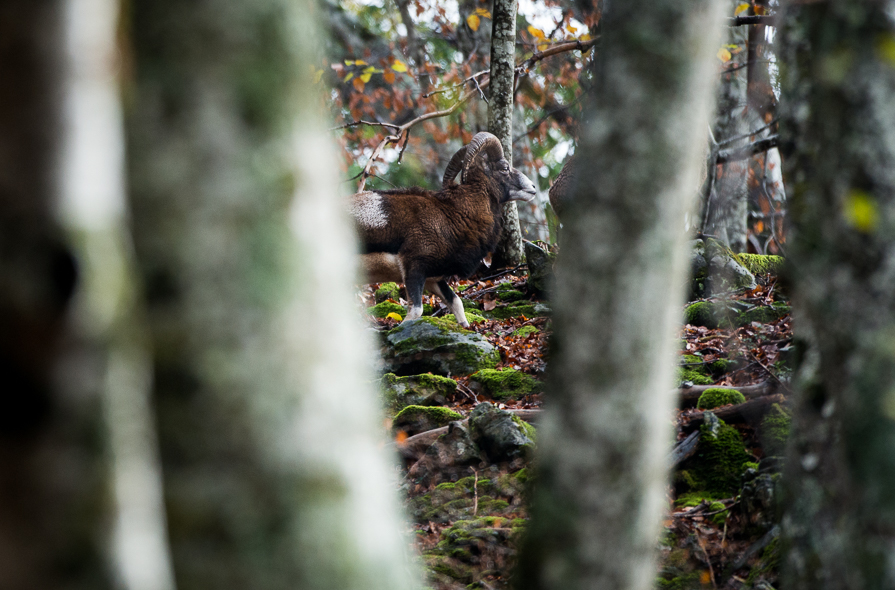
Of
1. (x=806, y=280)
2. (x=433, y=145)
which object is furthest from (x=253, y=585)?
(x=433, y=145)

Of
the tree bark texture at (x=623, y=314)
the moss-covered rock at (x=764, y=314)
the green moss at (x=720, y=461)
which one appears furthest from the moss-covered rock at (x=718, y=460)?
the tree bark texture at (x=623, y=314)

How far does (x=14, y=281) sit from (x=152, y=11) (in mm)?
669

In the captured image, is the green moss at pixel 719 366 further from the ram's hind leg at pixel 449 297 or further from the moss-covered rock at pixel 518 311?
the ram's hind leg at pixel 449 297

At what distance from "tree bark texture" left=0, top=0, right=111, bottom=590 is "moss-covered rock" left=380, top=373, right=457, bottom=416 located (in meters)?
5.37

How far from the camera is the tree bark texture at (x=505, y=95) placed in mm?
11938

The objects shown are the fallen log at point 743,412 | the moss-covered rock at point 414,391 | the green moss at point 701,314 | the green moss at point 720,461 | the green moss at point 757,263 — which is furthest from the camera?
the green moss at point 757,263

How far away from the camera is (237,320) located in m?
1.57

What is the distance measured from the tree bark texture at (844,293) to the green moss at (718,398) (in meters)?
3.08

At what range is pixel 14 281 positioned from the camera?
53.4 inches

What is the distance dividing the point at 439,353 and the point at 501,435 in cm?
273

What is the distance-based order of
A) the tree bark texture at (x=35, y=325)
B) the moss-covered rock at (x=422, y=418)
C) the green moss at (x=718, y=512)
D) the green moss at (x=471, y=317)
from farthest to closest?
the green moss at (x=471, y=317)
the moss-covered rock at (x=422, y=418)
the green moss at (x=718, y=512)
the tree bark texture at (x=35, y=325)

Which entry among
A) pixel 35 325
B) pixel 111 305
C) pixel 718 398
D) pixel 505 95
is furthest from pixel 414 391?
pixel 505 95

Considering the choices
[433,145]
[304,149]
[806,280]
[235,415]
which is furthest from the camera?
[433,145]

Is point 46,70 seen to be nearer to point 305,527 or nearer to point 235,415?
point 235,415
